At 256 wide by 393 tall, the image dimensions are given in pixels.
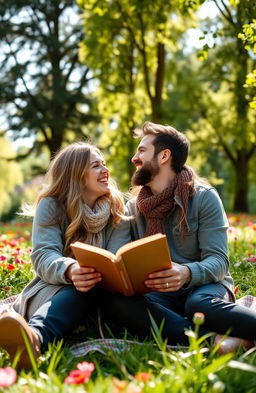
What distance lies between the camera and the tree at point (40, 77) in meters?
17.3

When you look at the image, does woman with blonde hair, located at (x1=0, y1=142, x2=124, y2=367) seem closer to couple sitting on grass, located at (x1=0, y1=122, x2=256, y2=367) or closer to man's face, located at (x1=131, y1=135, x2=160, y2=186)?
couple sitting on grass, located at (x1=0, y1=122, x2=256, y2=367)

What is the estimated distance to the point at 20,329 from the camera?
Result: 7.63 feet

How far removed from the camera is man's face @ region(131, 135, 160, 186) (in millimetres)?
3529

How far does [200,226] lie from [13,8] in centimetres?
1625

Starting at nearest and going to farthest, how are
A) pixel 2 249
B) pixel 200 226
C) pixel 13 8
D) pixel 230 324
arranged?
pixel 230 324 → pixel 200 226 → pixel 2 249 → pixel 13 8

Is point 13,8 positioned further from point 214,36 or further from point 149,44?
point 214,36

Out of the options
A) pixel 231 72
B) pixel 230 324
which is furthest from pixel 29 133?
pixel 230 324

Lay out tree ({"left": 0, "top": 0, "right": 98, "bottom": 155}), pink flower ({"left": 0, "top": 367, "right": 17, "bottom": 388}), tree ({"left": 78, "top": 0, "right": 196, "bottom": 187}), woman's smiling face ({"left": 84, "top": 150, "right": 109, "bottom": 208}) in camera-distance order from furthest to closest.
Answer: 1. tree ({"left": 0, "top": 0, "right": 98, "bottom": 155})
2. tree ({"left": 78, "top": 0, "right": 196, "bottom": 187})
3. woman's smiling face ({"left": 84, "top": 150, "right": 109, "bottom": 208})
4. pink flower ({"left": 0, "top": 367, "right": 17, "bottom": 388})

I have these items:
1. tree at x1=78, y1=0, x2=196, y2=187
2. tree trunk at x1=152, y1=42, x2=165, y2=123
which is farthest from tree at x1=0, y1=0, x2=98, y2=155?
tree trunk at x1=152, y1=42, x2=165, y2=123

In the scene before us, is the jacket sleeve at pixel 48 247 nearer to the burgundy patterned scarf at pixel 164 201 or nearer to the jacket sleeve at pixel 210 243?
the burgundy patterned scarf at pixel 164 201

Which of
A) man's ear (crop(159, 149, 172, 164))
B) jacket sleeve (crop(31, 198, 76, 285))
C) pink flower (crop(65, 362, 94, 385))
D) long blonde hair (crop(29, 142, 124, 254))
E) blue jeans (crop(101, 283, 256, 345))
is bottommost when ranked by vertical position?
blue jeans (crop(101, 283, 256, 345))

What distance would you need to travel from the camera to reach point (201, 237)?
327 centimetres

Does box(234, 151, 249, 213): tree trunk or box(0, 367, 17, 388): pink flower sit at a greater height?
box(0, 367, 17, 388): pink flower

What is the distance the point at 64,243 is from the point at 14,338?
3.60 feet
